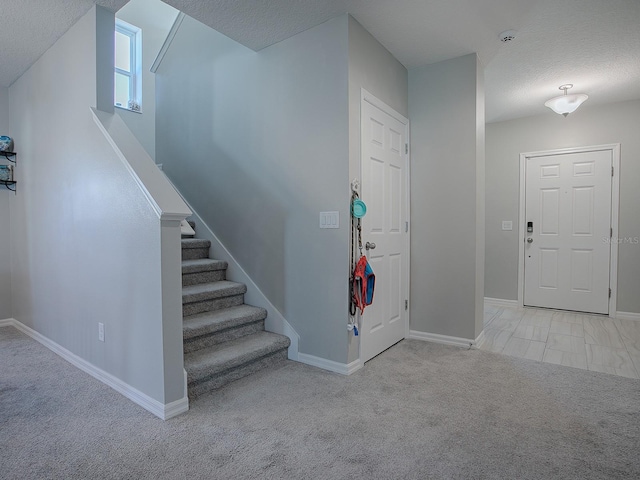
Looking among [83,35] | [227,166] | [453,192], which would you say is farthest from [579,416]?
[83,35]

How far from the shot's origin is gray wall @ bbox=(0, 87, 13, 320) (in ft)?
11.8

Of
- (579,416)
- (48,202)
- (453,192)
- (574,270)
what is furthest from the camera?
(574,270)

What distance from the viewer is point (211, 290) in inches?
114

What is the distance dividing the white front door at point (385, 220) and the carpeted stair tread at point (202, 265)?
1343mm

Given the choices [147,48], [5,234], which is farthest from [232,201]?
[147,48]

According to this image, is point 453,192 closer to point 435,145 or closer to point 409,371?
point 435,145

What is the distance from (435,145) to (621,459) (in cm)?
247

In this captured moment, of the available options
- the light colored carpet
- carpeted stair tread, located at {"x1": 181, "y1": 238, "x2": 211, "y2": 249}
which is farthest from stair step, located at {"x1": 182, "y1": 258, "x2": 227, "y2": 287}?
the light colored carpet

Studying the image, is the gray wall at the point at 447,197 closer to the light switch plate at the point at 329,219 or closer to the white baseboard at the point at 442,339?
the white baseboard at the point at 442,339

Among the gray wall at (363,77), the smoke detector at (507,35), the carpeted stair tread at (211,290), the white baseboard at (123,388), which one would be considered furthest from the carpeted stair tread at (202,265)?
the smoke detector at (507,35)

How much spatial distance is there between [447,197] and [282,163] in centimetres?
148

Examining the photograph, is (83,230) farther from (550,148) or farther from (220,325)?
(550,148)

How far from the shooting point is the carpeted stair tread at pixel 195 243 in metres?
3.32

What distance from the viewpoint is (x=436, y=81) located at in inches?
128
